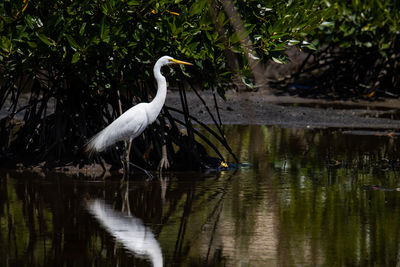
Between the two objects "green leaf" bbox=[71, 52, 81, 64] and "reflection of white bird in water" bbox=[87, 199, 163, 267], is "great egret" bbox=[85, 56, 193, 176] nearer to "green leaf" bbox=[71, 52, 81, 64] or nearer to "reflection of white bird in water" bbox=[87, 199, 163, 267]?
"green leaf" bbox=[71, 52, 81, 64]

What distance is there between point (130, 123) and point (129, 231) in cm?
315

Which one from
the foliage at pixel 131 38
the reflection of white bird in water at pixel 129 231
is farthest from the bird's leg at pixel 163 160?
the reflection of white bird in water at pixel 129 231

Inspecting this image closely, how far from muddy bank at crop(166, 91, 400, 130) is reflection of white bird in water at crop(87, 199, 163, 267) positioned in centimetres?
739

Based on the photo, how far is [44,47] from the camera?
9758 mm

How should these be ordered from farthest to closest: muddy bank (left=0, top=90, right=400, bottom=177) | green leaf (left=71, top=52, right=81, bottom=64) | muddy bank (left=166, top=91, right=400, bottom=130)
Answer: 1. muddy bank (left=166, top=91, right=400, bottom=130)
2. muddy bank (left=0, top=90, right=400, bottom=177)
3. green leaf (left=71, top=52, right=81, bottom=64)

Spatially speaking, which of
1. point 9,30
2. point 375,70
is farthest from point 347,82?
point 9,30

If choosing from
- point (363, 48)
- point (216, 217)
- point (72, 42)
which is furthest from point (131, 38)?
point (363, 48)

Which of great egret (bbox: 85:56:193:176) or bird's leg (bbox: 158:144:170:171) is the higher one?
great egret (bbox: 85:56:193:176)

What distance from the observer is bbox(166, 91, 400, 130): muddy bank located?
17.1 meters

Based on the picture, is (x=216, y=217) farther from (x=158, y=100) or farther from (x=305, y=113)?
(x=305, y=113)

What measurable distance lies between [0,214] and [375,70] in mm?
14518

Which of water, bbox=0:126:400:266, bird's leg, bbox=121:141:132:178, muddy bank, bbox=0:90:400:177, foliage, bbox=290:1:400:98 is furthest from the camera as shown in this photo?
foliage, bbox=290:1:400:98

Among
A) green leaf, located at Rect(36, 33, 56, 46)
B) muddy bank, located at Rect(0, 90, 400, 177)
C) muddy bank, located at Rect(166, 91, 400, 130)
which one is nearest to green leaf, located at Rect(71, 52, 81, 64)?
green leaf, located at Rect(36, 33, 56, 46)

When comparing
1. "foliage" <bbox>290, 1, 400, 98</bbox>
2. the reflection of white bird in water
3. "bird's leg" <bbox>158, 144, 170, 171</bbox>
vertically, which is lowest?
the reflection of white bird in water
